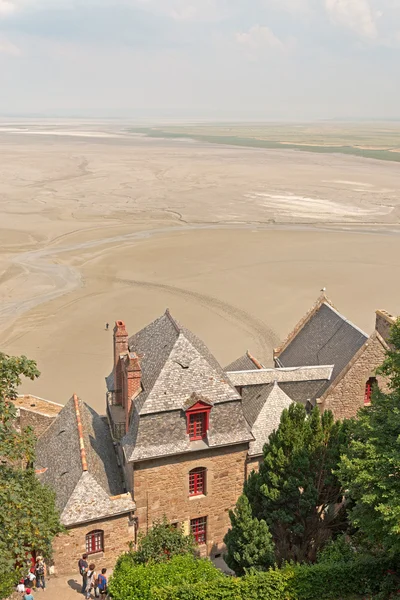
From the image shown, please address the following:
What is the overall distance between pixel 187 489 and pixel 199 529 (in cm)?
264

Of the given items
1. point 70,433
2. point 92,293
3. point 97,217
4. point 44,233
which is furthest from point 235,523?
point 97,217

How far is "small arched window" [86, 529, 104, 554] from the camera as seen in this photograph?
23680mm

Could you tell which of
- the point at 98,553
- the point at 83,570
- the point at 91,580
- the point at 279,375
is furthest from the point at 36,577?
the point at 279,375

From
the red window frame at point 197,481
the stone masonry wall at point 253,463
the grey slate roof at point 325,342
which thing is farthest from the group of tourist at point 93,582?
the grey slate roof at point 325,342

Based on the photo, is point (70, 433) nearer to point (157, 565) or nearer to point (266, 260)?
point (157, 565)

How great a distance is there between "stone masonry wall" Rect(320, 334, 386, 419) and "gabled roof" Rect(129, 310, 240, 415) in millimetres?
5421

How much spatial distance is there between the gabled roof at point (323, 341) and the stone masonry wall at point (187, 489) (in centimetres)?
697

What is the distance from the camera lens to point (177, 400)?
2347 centimetres

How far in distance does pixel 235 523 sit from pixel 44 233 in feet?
228

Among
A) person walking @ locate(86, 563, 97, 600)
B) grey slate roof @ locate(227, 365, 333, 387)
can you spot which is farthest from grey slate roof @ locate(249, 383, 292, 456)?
person walking @ locate(86, 563, 97, 600)

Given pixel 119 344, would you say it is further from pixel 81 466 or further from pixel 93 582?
pixel 93 582

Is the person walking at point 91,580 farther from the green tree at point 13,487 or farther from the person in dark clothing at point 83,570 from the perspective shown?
the green tree at point 13,487

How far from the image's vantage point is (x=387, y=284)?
63.4m

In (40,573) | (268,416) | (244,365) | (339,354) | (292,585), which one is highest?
(339,354)
